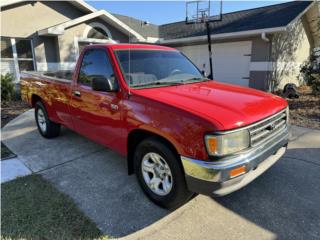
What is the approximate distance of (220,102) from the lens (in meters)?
2.78

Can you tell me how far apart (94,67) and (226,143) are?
2.51 meters

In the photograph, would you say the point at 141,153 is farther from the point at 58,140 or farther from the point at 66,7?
the point at 66,7

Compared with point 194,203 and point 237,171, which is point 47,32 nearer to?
point 194,203

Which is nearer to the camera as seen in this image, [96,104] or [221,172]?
[221,172]

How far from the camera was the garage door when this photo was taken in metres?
11.9

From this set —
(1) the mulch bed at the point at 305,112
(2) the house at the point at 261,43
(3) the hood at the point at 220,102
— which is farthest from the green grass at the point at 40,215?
(2) the house at the point at 261,43

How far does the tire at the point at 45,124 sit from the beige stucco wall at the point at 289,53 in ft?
32.2

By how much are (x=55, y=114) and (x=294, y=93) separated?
8994 millimetres

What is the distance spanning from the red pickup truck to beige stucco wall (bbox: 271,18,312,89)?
8713 millimetres

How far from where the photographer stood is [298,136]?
5.68 m

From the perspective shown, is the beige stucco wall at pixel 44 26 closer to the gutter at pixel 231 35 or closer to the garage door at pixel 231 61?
the gutter at pixel 231 35

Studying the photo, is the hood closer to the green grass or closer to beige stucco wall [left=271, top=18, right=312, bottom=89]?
the green grass

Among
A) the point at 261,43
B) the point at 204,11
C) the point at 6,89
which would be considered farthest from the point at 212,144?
the point at 204,11

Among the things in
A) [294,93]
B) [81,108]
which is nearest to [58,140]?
[81,108]
